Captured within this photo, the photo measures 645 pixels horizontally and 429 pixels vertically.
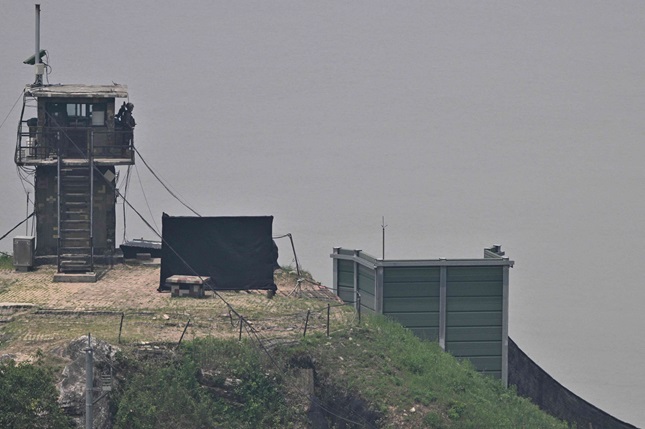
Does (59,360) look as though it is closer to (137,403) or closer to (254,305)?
(137,403)

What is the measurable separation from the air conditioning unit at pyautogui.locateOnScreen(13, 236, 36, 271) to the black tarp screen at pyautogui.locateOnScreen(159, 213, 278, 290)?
5.41m

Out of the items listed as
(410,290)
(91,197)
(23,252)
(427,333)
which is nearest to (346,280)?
(410,290)

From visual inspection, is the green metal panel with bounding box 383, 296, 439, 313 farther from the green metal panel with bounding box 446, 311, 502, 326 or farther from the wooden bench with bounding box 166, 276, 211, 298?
the wooden bench with bounding box 166, 276, 211, 298

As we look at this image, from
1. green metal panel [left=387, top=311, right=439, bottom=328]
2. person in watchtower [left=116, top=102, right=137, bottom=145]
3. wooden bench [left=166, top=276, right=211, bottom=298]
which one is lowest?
green metal panel [left=387, top=311, right=439, bottom=328]

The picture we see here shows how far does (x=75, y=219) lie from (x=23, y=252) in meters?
2.00

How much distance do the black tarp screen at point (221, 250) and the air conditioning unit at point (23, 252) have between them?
5.41 m

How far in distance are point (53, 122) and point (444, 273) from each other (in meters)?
14.0

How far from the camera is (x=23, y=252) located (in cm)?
4781

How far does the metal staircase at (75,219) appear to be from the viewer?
4675 centimetres

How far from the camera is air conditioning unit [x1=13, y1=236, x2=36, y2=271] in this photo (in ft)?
156

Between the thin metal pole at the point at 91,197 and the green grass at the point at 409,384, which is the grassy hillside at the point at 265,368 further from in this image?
the thin metal pole at the point at 91,197

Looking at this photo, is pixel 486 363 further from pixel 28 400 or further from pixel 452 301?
pixel 28 400

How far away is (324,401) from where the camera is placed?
38062mm

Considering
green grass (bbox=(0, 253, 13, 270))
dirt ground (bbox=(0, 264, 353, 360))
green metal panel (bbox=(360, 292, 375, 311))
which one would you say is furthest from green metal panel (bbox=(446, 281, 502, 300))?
green grass (bbox=(0, 253, 13, 270))
